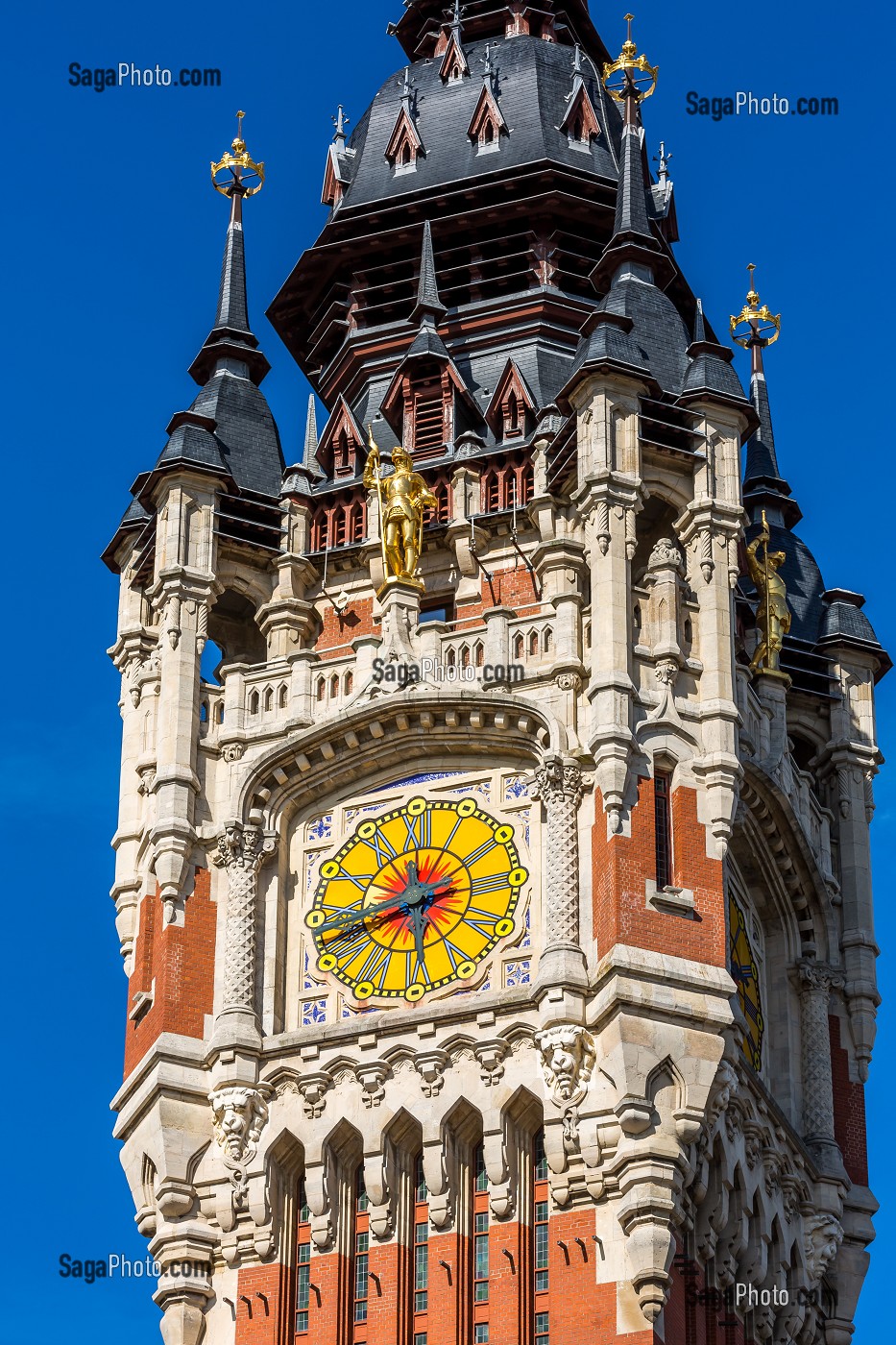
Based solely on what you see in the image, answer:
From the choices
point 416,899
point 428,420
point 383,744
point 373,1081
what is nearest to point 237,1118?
point 373,1081

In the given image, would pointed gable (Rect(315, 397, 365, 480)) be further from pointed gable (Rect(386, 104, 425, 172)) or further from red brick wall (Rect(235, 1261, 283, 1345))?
red brick wall (Rect(235, 1261, 283, 1345))

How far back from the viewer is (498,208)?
5597 cm

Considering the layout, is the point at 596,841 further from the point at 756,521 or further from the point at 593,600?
the point at 756,521

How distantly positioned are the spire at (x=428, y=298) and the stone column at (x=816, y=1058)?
31.7 ft

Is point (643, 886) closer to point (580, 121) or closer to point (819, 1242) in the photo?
point (819, 1242)

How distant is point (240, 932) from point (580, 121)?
562 inches

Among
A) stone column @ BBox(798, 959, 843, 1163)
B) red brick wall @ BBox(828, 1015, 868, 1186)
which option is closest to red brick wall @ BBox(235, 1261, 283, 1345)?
stone column @ BBox(798, 959, 843, 1163)

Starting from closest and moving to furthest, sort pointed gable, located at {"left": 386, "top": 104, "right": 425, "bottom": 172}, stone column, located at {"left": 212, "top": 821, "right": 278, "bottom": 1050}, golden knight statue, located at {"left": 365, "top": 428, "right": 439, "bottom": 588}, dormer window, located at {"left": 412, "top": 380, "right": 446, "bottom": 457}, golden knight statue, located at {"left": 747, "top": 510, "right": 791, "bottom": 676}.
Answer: stone column, located at {"left": 212, "top": 821, "right": 278, "bottom": 1050} < golden knight statue, located at {"left": 365, "top": 428, "right": 439, "bottom": 588} < golden knight statue, located at {"left": 747, "top": 510, "right": 791, "bottom": 676} < dormer window, located at {"left": 412, "top": 380, "right": 446, "bottom": 457} < pointed gable, located at {"left": 386, "top": 104, "right": 425, "bottom": 172}

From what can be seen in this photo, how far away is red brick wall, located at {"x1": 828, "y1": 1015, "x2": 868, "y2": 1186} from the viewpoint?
169ft

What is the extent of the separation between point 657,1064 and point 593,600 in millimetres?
6016

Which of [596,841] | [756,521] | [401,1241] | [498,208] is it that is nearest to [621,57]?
[498,208]

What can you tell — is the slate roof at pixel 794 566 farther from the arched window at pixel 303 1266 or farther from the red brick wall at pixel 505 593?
the arched window at pixel 303 1266

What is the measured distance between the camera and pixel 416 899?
4884 cm

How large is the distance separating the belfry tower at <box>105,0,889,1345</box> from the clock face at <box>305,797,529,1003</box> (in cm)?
5
